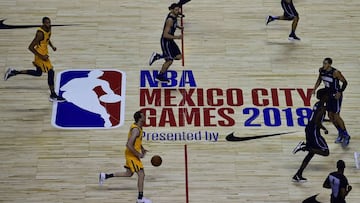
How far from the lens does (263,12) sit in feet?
54.1

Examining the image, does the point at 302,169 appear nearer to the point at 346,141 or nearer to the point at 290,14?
the point at 346,141

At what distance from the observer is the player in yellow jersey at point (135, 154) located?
1154 cm

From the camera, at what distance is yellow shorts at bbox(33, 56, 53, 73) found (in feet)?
45.1

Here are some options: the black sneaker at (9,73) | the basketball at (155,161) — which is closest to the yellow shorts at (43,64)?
the black sneaker at (9,73)

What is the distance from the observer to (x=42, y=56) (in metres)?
13.6

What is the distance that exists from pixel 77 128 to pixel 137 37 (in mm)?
2867

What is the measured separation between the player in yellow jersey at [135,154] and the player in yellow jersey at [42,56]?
245 centimetres

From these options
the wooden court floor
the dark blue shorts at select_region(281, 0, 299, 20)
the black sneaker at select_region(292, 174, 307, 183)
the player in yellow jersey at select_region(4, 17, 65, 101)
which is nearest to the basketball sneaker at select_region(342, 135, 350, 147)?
the wooden court floor

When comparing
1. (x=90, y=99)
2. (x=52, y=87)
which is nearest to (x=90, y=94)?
(x=90, y=99)

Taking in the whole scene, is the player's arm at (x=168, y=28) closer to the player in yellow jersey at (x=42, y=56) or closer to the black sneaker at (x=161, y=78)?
the black sneaker at (x=161, y=78)

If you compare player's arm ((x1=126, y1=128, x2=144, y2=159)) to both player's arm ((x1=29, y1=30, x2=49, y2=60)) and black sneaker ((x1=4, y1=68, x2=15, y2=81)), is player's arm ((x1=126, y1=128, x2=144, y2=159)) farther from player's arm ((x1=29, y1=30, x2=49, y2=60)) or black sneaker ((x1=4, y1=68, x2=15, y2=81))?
black sneaker ((x1=4, y1=68, x2=15, y2=81))

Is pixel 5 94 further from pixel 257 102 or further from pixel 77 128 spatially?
pixel 257 102

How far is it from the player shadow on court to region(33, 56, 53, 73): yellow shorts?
0.80 m

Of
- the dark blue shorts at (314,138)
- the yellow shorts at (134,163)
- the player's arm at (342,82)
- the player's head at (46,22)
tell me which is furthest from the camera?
the player's head at (46,22)
